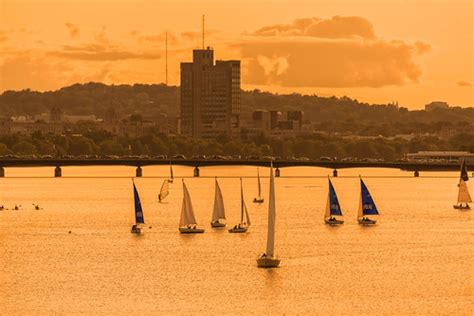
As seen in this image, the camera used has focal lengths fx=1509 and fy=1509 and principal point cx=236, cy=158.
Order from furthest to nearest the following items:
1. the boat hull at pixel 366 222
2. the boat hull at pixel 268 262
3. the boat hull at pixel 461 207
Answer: the boat hull at pixel 461 207 < the boat hull at pixel 366 222 < the boat hull at pixel 268 262

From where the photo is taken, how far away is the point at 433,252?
113 meters

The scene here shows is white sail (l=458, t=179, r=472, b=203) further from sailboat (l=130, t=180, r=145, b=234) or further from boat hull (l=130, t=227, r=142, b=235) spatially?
boat hull (l=130, t=227, r=142, b=235)

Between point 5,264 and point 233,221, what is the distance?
42.3 metres

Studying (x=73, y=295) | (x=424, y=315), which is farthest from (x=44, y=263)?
(x=424, y=315)

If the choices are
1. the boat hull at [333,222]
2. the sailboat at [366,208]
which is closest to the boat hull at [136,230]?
the boat hull at [333,222]

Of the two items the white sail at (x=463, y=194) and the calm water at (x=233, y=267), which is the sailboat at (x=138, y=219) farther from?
the white sail at (x=463, y=194)

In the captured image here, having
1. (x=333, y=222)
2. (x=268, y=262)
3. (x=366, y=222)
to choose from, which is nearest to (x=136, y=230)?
(x=333, y=222)

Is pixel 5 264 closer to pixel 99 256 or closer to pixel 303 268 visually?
pixel 99 256

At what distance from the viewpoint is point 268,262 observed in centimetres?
9750

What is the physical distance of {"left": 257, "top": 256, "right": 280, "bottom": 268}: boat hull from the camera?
97188mm

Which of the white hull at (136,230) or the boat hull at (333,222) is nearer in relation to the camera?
the white hull at (136,230)

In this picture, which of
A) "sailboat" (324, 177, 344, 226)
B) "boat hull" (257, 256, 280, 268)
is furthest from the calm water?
"sailboat" (324, 177, 344, 226)

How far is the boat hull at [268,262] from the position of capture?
97188 mm

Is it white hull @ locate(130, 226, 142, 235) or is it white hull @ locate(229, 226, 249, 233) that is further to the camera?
white hull @ locate(130, 226, 142, 235)
